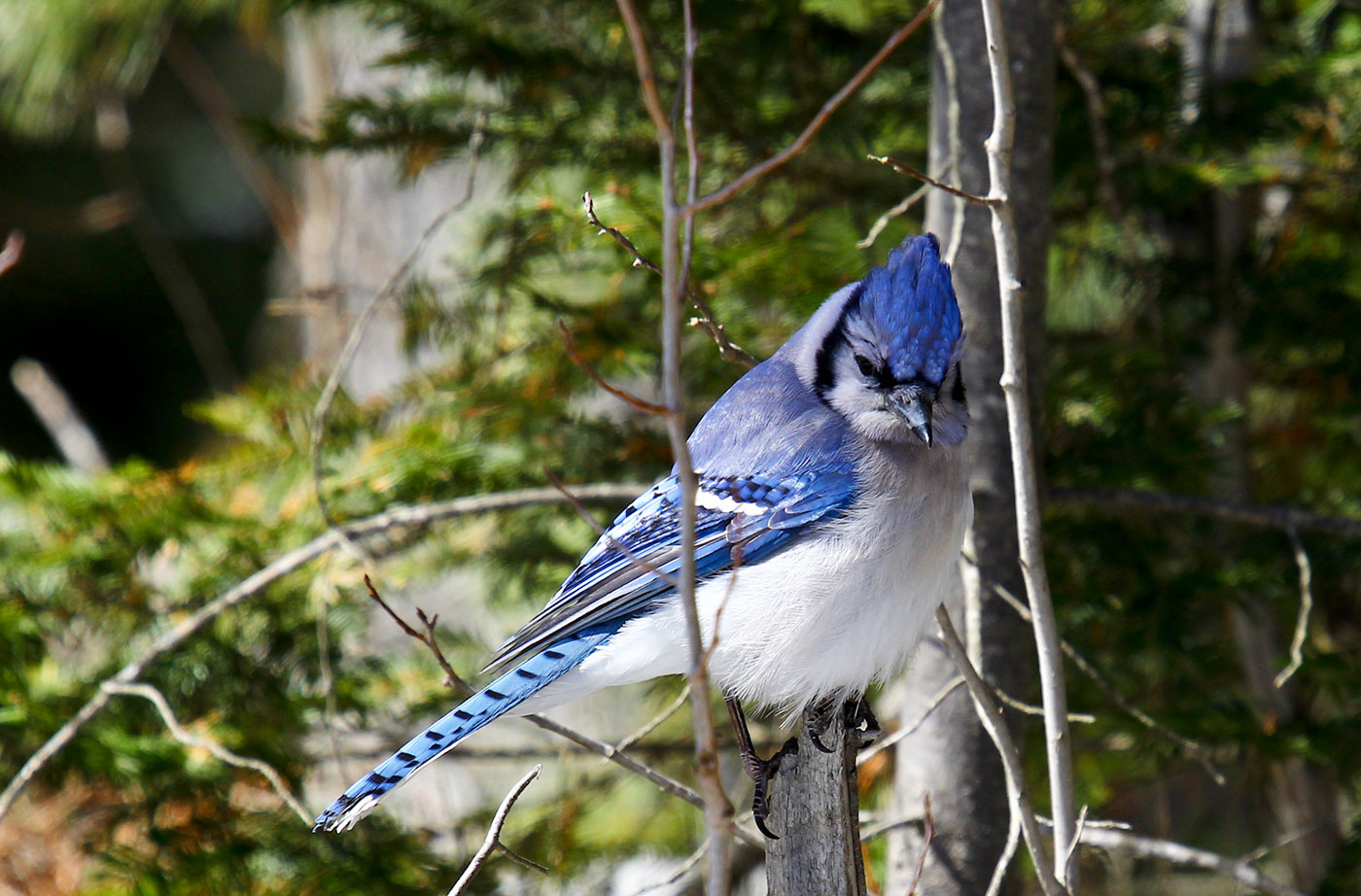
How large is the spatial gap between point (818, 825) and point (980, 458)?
82 cm

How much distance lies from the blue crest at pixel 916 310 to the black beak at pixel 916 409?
0.08 ft

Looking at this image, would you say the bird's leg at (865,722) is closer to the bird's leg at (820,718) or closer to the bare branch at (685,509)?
the bird's leg at (820,718)

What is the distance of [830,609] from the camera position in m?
1.84

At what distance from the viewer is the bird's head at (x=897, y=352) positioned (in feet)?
5.87

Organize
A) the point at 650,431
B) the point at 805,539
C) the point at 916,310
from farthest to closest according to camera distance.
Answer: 1. the point at 650,431
2. the point at 805,539
3. the point at 916,310

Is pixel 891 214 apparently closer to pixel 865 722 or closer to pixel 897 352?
pixel 897 352

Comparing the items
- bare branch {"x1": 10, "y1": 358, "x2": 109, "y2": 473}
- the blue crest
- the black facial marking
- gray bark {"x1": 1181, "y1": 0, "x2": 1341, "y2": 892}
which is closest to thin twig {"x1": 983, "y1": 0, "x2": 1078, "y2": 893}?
the blue crest

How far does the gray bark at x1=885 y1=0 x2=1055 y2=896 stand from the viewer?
2.15 metres

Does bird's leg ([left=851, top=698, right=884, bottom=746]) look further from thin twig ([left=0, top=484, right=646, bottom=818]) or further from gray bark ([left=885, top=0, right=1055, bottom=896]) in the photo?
thin twig ([left=0, top=484, right=646, bottom=818])

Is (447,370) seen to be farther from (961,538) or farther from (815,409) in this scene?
(961,538)

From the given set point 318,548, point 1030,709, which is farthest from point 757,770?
point 318,548

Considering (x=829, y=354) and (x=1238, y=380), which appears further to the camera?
(x=1238, y=380)

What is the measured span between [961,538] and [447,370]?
56.4 inches

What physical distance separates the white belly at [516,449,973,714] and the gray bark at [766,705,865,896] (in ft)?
0.45
